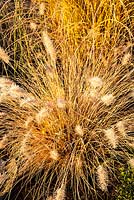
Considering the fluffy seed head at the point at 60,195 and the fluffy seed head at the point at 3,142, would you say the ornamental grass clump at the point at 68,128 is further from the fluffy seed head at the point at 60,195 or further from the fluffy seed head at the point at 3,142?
the fluffy seed head at the point at 60,195

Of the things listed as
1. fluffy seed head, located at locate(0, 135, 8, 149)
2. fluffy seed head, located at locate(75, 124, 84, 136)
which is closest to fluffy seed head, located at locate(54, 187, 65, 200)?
fluffy seed head, located at locate(75, 124, 84, 136)

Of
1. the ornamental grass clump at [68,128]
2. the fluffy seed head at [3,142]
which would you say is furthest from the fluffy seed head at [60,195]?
the fluffy seed head at [3,142]

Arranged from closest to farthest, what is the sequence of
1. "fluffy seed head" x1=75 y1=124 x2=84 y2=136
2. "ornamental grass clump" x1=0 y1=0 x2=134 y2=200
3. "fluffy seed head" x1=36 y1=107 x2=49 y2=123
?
"fluffy seed head" x1=36 y1=107 x2=49 y2=123, "fluffy seed head" x1=75 y1=124 x2=84 y2=136, "ornamental grass clump" x1=0 y1=0 x2=134 y2=200

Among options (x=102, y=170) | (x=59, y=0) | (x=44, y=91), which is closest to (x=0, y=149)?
(x=44, y=91)

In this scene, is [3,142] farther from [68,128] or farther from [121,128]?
[121,128]

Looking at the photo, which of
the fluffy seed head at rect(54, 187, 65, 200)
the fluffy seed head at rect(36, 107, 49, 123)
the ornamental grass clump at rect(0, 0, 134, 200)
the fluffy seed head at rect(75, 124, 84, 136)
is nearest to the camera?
the fluffy seed head at rect(54, 187, 65, 200)

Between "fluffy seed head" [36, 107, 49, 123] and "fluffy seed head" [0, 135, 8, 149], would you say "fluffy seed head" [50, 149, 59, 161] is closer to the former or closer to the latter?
"fluffy seed head" [36, 107, 49, 123]

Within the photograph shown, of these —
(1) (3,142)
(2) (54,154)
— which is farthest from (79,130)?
(1) (3,142)

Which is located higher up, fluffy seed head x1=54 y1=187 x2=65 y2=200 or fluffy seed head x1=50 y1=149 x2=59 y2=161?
fluffy seed head x1=50 y1=149 x2=59 y2=161

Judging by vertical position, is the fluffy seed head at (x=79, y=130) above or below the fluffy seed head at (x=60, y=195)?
above

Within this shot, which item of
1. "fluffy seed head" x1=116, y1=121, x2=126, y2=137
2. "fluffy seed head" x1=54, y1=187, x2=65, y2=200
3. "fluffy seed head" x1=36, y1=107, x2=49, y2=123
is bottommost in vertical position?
"fluffy seed head" x1=54, y1=187, x2=65, y2=200

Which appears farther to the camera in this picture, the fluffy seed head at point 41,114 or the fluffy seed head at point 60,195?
the fluffy seed head at point 41,114

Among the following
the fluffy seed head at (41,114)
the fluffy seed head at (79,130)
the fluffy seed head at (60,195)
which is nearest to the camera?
the fluffy seed head at (60,195)
